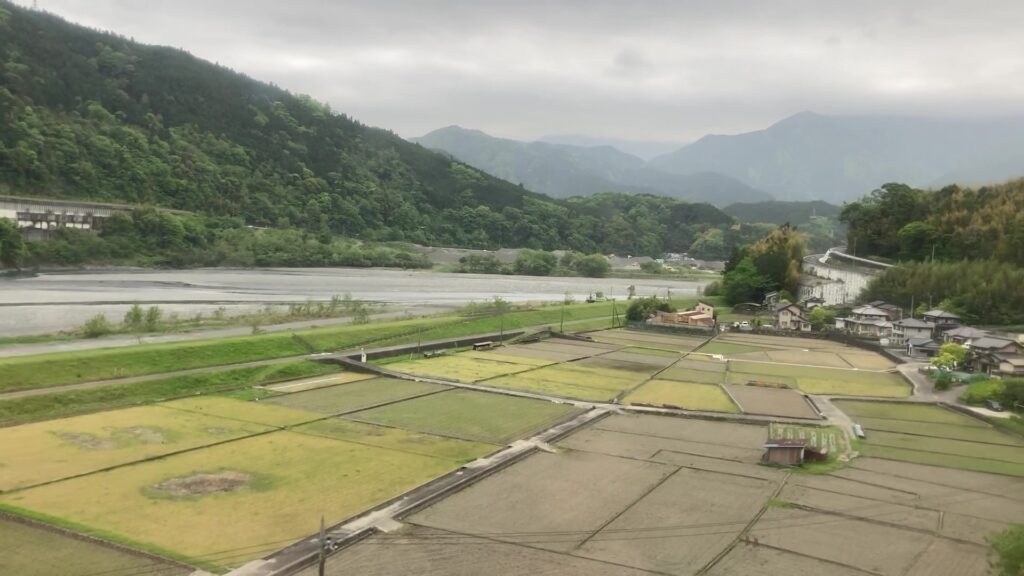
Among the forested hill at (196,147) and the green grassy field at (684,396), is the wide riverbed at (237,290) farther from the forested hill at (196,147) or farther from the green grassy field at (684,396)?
the green grassy field at (684,396)

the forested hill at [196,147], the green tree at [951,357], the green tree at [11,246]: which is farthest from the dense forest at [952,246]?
the forested hill at [196,147]

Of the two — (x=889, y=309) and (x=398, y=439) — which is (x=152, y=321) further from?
(x=889, y=309)

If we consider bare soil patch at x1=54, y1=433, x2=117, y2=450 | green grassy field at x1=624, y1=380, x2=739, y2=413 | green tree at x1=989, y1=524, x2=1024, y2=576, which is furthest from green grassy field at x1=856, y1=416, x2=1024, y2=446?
bare soil patch at x1=54, y1=433, x2=117, y2=450

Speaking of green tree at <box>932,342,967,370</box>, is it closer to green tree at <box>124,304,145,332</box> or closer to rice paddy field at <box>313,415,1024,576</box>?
rice paddy field at <box>313,415,1024,576</box>

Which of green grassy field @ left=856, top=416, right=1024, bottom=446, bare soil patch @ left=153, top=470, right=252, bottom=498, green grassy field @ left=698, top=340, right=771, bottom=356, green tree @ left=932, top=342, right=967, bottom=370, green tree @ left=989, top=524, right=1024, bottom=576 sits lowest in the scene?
green grassy field @ left=698, top=340, right=771, bottom=356

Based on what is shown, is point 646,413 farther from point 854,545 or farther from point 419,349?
point 419,349

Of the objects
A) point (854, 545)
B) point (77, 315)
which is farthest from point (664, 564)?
point (77, 315)
